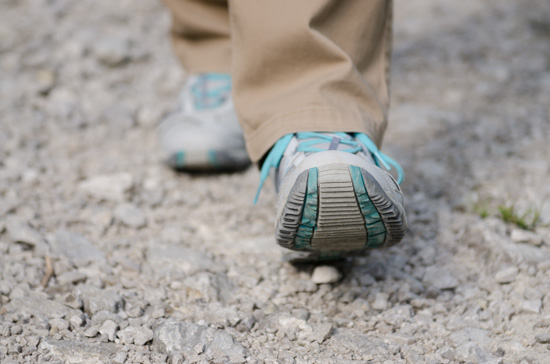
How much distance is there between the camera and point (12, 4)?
3115 millimetres

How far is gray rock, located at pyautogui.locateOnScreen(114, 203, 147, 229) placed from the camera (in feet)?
5.82

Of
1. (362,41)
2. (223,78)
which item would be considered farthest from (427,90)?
(362,41)

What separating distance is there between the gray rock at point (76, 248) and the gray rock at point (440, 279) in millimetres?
888

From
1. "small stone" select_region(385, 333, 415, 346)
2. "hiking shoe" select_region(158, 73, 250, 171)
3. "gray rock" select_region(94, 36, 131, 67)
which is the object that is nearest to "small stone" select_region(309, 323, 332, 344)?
"small stone" select_region(385, 333, 415, 346)

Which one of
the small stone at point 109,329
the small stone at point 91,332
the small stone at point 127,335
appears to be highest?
the small stone at point 91,332

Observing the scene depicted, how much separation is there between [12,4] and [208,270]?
2.37 metres

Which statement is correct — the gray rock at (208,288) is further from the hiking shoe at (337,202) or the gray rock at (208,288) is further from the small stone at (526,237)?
the small stone at (526,237)

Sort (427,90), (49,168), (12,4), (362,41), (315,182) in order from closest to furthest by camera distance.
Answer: (315,182) < (362,41) < (49,168) < (427,90) < (12,4)

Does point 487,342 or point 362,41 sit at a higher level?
point 362,41

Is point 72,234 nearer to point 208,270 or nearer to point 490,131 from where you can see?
point 208,270

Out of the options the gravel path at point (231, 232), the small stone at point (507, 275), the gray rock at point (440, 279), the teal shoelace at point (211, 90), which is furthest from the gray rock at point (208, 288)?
the teal shoelace at point (211, 90)

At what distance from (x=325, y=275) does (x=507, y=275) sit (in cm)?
47

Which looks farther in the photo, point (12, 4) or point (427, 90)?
point (12, 4)

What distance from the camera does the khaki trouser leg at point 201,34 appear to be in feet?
6.57
